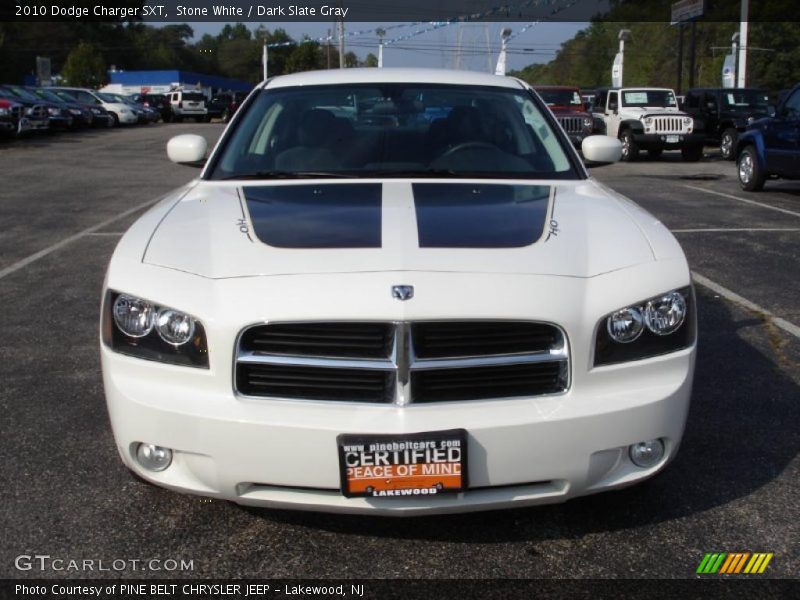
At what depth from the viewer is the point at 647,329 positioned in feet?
9.12

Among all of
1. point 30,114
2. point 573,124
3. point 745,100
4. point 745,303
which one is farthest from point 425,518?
point 30,114

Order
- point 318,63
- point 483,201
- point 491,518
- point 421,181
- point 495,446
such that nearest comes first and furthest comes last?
point 495,446 < point 491,518 < point 483,201 < point 421,181 < point 318,63

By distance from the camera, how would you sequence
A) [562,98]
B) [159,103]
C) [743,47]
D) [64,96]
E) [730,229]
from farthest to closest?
[159,103] → [64,96] → [743,47] → [562,98] → [730,229]

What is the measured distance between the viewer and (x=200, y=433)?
8.46 feet

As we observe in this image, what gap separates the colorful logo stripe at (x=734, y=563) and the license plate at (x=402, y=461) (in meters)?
0.84

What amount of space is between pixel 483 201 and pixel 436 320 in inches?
38.8

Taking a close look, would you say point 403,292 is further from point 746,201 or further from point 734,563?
point 746,201

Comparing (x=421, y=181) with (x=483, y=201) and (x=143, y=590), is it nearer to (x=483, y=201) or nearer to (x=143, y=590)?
(x=483, y=201)

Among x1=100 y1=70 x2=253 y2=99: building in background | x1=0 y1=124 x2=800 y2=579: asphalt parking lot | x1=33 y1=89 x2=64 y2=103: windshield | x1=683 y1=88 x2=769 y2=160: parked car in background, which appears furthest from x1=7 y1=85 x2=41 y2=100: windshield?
x1=100 y1=70 x2=253 y2=99: building in background

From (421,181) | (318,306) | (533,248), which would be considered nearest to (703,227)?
(421,181)

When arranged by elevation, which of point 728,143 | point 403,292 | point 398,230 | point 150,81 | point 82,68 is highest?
point 82,68

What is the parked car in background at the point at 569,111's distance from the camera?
20625mm

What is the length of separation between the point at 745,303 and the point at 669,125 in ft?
49.1

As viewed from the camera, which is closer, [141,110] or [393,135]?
[393,135]
